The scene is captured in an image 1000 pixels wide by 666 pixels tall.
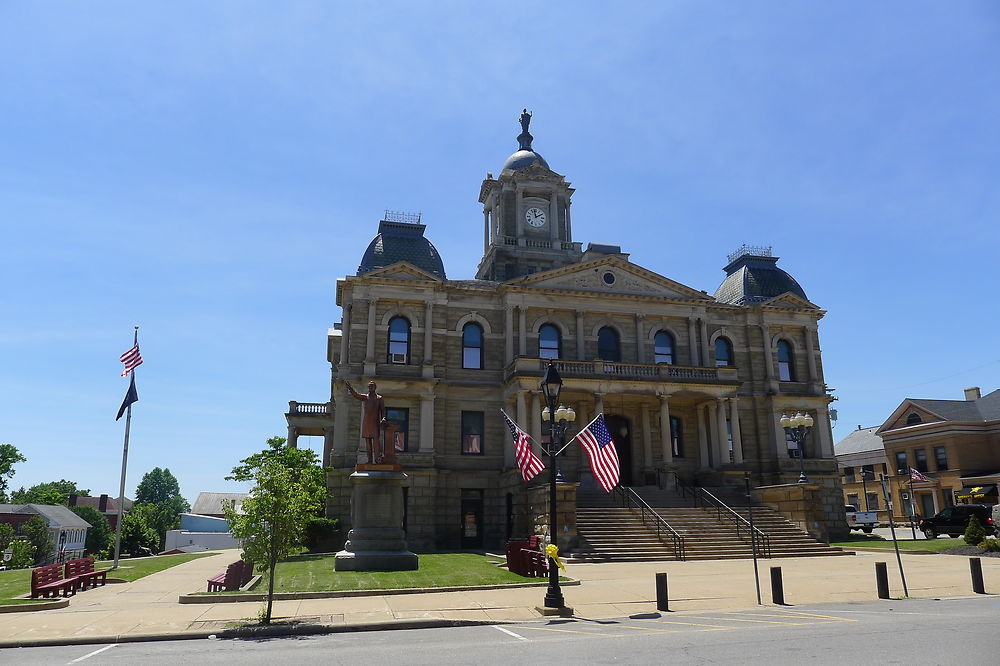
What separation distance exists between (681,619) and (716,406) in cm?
2569

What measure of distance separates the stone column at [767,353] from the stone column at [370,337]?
23340 mm

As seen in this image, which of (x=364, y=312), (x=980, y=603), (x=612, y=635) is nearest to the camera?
(x=612, y=635)

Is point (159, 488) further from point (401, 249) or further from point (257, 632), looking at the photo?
point (257, 632)

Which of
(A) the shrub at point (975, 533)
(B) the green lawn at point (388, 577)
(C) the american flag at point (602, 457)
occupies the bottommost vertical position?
(B) the green lawn at point (388, 577)

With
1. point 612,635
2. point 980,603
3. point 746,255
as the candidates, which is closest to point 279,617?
point 612,635

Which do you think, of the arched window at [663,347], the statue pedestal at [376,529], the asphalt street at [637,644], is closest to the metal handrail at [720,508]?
the arched window at [663,347]

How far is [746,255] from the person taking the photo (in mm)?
46438

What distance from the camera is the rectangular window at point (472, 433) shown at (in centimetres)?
3769

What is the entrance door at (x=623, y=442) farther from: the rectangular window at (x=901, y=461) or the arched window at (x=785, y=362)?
the rectangular window at (x=901, y=461)

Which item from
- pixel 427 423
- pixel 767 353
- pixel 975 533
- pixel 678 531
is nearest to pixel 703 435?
pixel 767 353

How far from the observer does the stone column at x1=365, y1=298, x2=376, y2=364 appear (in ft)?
120

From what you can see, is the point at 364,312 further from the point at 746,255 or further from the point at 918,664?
the point at 918,664

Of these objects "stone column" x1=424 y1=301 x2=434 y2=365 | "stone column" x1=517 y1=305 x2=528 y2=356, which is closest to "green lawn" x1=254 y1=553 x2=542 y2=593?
"stone column" x1=424 y1=301 x2=434 y2=365

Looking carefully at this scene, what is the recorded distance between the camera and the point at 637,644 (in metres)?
11.3
